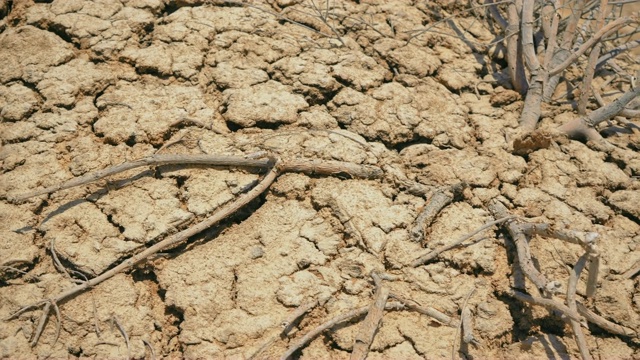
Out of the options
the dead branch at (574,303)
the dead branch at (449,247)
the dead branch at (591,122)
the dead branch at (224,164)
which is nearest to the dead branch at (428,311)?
the dead branch at (449,247)

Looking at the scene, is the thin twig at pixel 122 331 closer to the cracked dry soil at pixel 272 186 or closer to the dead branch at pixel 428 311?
the cracked dry soil at pixel 272 186

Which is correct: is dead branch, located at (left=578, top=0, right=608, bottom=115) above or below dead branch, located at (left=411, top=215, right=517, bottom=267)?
above

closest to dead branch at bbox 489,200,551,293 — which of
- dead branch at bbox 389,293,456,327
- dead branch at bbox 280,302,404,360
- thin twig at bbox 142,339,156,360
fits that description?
dead branch at bbox 389,293,456,327

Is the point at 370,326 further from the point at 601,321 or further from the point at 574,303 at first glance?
the point at 601,321

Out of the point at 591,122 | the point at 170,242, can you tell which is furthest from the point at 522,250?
the point at 170,242

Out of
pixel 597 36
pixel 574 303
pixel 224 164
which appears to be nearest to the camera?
pixel 574 303

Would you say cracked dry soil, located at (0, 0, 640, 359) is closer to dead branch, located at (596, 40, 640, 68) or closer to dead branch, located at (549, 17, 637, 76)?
dead branch, located at (549, 17, 637, 76)

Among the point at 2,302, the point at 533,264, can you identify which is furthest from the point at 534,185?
the point at 2,302

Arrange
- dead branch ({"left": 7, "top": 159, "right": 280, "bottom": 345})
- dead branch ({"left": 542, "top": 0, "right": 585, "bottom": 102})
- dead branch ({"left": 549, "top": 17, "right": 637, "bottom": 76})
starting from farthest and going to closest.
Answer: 1. dead branch ({"left": 542, "top": 0, "right": 585, "bottom": 102})
2. dead branch ({"left": 549, "top": 17, "right": 637, "bottom": 76})
3. dead branch ({"left": 7, "top": 159, "right": 280, "bottom": 345})

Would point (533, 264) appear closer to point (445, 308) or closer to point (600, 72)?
point (445, 308)
